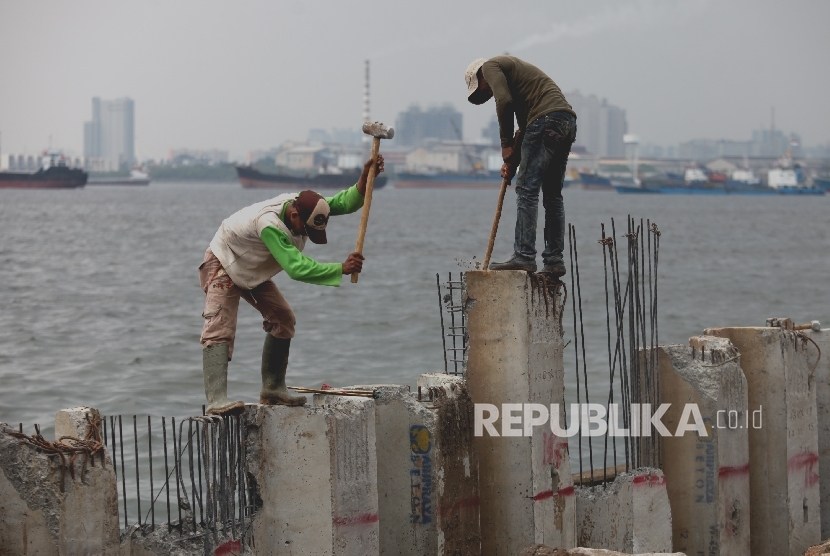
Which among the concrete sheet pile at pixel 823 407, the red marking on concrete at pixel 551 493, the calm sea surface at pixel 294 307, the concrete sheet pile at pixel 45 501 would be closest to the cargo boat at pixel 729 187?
the calm sea surface at pixel 294 307

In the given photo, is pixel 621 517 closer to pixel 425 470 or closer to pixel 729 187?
pixel 425 470

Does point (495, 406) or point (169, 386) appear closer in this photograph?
point (495, 406)

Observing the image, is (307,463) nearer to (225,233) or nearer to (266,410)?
(266,410)

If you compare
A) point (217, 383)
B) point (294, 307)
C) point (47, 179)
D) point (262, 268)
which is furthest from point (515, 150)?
point (47, 179)

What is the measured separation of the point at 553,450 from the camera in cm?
787

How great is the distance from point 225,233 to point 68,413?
4.37ft

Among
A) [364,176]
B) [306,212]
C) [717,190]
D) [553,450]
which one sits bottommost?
[553,450]

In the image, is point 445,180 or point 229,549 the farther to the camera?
point 445,180

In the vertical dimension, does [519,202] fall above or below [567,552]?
above

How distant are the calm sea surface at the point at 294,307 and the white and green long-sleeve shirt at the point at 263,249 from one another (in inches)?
65.3

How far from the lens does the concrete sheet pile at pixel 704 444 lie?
8.90 m

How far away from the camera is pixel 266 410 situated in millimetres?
6934

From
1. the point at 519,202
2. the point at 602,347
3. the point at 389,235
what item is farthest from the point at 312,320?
the point at 389,235

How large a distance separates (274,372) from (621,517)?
97.9 inches
